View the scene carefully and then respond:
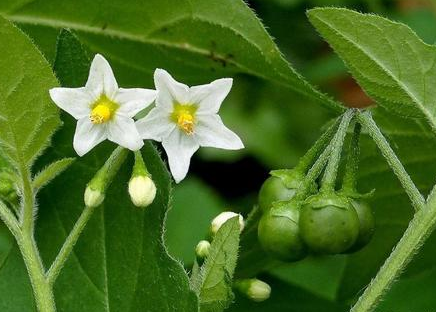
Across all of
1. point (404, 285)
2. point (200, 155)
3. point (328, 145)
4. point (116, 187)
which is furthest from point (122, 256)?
point (200, 155)

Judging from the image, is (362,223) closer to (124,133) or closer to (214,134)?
(214,134)

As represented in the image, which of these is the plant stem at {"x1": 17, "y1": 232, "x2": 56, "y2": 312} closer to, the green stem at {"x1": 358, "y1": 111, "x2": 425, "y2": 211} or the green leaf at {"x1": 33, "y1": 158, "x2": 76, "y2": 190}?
the green leaf at {"x1": 33, "y1": 158, "x2": 76, "y2": 190}

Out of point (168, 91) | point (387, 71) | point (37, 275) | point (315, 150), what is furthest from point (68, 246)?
point (387, 71)

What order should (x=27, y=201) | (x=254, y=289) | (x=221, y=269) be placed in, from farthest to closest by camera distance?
(x=254, y=289)
(x=27, y=201)
(x=221, y=269)

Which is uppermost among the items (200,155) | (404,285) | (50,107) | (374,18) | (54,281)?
(374,18)

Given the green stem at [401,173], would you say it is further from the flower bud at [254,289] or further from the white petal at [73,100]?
the white petal at [73,100]

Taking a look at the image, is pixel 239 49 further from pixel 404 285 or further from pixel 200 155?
pixel 200 155
